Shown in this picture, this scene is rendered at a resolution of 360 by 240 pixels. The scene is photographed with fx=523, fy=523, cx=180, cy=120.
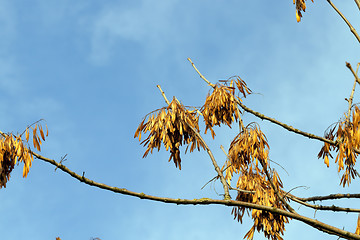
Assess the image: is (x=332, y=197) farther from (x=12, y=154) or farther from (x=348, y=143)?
(x=12, y=154)

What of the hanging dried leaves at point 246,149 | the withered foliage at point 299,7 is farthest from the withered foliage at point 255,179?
the withered foliage at point 299,7

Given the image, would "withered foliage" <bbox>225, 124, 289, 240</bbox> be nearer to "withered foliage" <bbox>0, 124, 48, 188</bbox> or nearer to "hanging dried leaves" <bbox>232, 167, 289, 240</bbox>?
"hanging dried leaves" <bbox>232, 167, 289, 240</bbox>

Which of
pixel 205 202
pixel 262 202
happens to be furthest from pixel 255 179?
pixel 205 202

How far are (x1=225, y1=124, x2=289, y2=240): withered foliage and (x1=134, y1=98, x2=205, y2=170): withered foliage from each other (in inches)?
25.0

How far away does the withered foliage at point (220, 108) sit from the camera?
6.93m

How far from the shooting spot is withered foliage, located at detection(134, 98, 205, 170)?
653cm

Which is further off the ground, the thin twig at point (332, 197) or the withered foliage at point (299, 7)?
the withered foliage at point (299, 7)

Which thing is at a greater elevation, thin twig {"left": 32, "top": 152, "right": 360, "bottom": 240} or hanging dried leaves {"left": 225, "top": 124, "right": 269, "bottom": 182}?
hanging dried leaves {"left": 225, "top": 124, "right": 269, "bottom": 182}

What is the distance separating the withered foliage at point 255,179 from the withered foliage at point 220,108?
0.90 feet

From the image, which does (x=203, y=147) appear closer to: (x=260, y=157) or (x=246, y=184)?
(x=260, y=157)

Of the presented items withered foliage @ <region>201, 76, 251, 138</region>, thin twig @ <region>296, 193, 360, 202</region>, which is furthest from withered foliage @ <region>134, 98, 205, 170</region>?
thin twig @ <region>296, 193, 360, 202</region>

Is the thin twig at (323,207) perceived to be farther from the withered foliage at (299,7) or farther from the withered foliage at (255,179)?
the withered foliage at (299,7)

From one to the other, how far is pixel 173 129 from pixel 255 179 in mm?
1819

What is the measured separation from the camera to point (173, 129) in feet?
21.5
